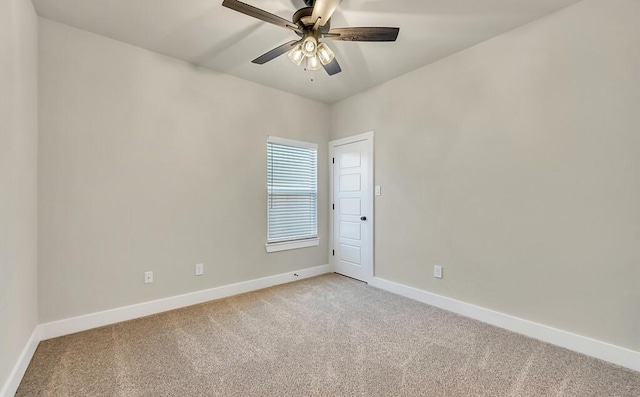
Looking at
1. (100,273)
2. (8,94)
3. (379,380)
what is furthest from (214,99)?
(379,380)

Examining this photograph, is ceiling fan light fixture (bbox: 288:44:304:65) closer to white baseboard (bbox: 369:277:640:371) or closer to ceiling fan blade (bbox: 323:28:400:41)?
ceiling fan blade (bbox: 323:28:400:41)

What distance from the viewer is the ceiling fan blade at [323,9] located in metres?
1.70

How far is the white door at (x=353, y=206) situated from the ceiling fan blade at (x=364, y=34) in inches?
71.0

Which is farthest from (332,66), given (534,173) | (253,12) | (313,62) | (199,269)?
(199,269)

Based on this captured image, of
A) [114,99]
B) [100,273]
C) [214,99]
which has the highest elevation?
[214,99]

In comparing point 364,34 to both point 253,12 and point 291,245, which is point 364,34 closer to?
point 253,12

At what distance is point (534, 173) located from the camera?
7.91 feet

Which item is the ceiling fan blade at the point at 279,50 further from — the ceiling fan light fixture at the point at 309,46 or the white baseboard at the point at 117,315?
the white baseboard at the point at 117,315

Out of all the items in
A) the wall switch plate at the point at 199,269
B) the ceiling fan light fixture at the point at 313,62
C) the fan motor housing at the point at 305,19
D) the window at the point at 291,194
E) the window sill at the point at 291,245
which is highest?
the fan motor housing at the point at 305,19

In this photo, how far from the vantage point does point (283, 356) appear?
2.10m

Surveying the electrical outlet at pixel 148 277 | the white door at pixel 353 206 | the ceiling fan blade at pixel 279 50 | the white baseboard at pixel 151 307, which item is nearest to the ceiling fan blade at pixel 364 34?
the ceiling fan blade at pixel 279 50

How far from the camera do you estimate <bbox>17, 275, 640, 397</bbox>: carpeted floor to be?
1.75m

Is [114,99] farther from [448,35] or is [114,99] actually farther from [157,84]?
[448,35]

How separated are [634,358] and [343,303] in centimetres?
228
